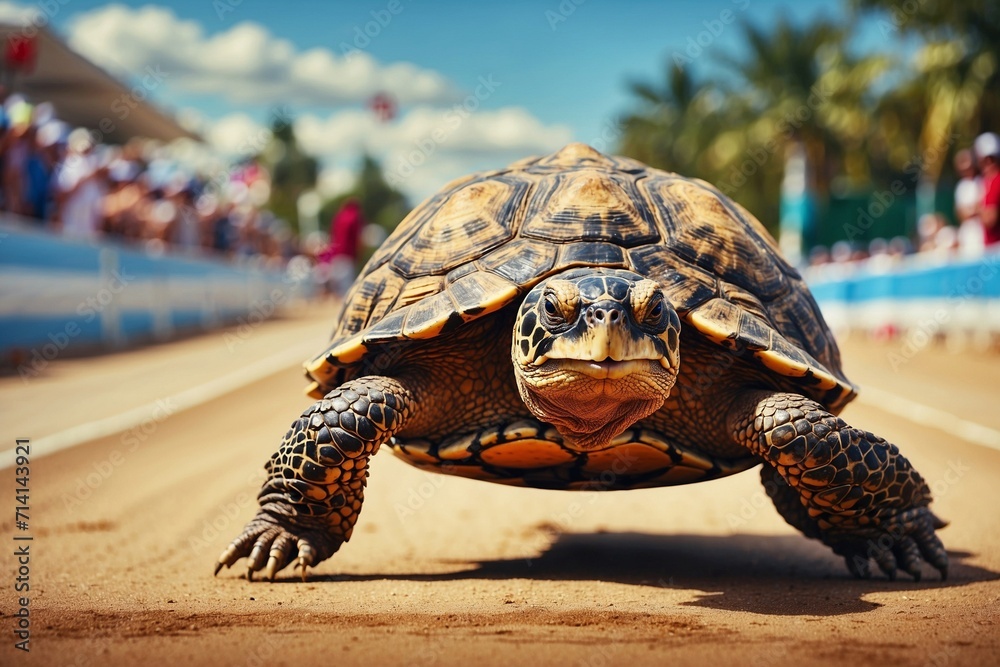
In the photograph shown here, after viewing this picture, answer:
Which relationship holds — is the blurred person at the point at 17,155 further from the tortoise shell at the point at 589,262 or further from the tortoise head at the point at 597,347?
the tortoise head at the point at 597,347

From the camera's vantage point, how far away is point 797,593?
4.28 meters

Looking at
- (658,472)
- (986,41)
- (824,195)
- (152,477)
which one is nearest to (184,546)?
(152,477)

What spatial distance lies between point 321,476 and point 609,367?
4.97 ft

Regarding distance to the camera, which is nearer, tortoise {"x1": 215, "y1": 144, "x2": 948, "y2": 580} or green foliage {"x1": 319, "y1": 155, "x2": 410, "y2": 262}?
tortoise {"x1": 215, "y1": 144, "x2": 948, "y2": 580}

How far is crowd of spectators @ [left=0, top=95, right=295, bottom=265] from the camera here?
14.2 meters

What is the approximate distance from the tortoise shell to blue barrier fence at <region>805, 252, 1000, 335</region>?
12.6 m

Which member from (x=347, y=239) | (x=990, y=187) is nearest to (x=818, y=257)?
(x=347, y=239)

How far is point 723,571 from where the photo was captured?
→ 16.5 ft

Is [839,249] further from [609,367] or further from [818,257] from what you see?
[609,367]

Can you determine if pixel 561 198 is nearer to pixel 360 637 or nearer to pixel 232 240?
pixel 360 637

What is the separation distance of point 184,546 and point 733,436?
298cm

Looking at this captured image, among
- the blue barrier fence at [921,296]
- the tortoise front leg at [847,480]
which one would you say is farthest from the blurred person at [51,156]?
the blue barrier fence at [921,296]

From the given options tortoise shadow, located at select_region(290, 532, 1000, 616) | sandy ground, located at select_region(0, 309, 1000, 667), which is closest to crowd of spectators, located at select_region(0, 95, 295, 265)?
sandy ground, located at select_region(0, 309, 1000, 667)

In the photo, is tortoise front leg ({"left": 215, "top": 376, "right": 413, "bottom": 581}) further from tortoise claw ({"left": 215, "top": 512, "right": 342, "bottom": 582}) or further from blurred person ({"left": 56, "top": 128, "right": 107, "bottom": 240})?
blurred person ({"left": 56, "top": 128, "right": 107, "bottom": 240})
